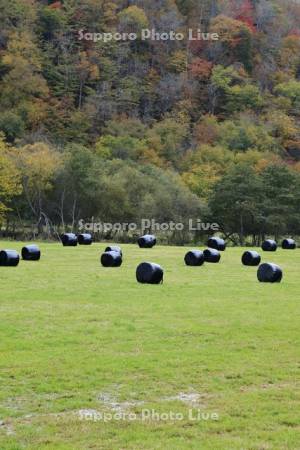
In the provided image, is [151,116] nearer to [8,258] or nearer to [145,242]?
[145,242]

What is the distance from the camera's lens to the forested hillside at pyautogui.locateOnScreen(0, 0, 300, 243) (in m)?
60.8

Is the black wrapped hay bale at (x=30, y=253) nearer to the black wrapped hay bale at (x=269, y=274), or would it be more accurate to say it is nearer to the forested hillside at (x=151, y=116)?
the black wrapped hay bale at (x=269, y=274)

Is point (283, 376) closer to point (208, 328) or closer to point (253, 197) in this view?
point (208, 328)

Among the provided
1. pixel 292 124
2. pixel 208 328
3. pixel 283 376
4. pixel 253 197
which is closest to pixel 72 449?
pixel 283 376

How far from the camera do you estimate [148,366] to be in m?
9.53

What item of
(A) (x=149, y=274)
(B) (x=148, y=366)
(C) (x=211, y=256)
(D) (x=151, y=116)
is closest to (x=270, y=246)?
(C) (x=211, y=256)

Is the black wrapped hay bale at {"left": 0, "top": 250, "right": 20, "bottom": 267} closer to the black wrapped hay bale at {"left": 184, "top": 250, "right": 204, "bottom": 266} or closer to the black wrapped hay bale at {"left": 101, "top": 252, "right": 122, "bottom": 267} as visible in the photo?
the black wrapped hay bale at {"left": 101, "top": 252, "right": 122, "bottom": 267}

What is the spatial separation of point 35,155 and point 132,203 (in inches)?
397

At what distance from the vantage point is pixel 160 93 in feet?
387

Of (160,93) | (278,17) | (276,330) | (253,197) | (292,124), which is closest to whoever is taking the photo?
(276,330)

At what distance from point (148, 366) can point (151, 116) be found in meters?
107

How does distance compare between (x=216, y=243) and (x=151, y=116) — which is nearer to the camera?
(x=216, y=243)

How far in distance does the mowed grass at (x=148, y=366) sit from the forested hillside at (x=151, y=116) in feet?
138

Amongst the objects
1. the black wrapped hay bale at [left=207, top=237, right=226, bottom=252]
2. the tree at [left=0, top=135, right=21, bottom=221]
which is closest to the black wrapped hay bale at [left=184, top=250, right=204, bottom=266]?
the black wrapped hay bale at [left=207, top=237, right=226, bottom=252]
